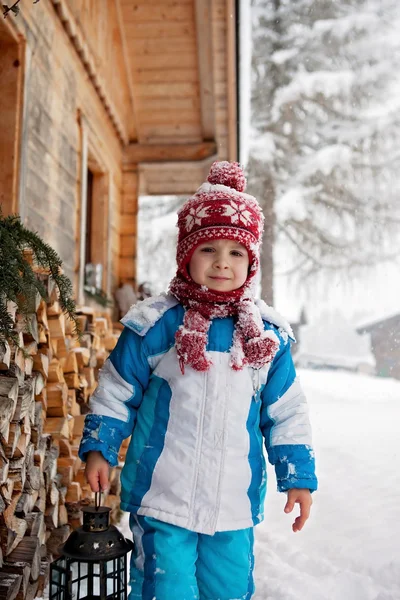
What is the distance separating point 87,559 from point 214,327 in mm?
694

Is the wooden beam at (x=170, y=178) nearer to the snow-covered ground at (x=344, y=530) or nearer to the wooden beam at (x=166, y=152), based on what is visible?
the wooden beam at (x=166, y=152)

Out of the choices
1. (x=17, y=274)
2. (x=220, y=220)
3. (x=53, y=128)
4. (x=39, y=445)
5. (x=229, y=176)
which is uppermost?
(x=53, y=128)

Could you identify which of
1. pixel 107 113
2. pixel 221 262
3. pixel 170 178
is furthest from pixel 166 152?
pixel 221 262

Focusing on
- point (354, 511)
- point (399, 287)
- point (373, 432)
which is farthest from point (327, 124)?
point (354, 511)

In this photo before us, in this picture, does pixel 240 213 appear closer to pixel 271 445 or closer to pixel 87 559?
pixel 271 445

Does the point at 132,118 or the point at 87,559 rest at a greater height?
the point at 132,118

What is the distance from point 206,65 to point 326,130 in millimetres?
6457

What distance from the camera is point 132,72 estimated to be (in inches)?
260

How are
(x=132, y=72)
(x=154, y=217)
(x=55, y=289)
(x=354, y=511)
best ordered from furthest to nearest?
(x=154, y=217), (x=132, y=72), (x=354, y=511), (x=55, y=289)

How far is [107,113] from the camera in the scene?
245 inches

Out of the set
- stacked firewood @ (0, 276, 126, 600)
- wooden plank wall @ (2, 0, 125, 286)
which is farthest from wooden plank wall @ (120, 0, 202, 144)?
stacked firewood @ (0, 276, 126, 600)

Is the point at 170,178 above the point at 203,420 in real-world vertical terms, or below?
above

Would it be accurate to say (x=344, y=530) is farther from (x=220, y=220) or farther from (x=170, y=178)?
(x=170, y=178)

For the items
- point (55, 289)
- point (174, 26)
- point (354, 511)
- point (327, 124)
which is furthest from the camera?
point (327, 124)
